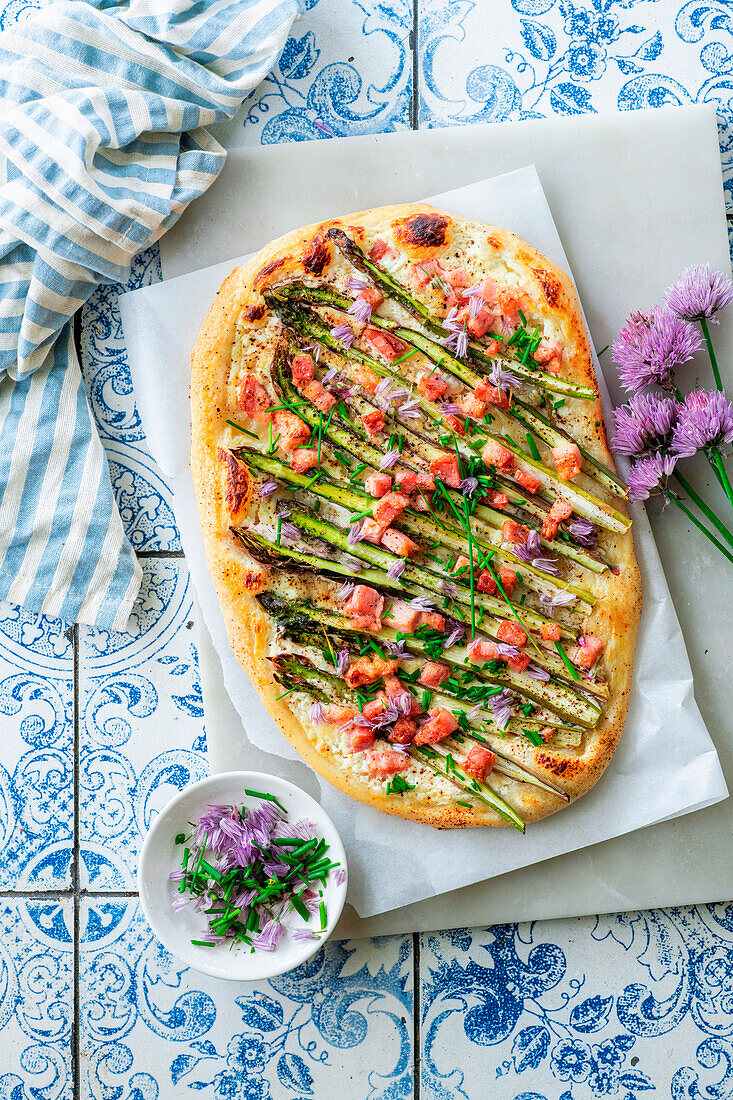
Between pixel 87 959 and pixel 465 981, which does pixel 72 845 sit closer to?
pixel 87 959

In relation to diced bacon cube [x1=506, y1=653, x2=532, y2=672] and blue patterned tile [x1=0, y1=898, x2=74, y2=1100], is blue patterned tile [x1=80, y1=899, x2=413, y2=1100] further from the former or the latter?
diced bacon cube [x1=506, y1=653, x2=532, y2=672]

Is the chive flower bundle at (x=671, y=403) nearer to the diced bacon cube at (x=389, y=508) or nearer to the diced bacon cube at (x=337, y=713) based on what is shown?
the diced bacon cube at (x=389, y=508)

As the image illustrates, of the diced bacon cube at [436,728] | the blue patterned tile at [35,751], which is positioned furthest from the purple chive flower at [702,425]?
the blue patterned tile at [35,751]

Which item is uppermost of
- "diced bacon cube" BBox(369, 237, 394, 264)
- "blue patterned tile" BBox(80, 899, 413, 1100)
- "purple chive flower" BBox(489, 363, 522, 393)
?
"diced bacon cube" BBox(369, 237, 394, 264)

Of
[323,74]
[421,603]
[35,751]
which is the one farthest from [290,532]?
[323,74]

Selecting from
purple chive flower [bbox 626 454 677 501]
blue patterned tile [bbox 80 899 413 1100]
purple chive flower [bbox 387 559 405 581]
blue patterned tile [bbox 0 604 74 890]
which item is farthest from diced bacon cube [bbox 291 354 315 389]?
blue patterned tile [bbox 80 899 413 1100]

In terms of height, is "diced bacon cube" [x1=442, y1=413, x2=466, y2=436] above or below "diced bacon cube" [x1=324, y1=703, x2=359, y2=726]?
above

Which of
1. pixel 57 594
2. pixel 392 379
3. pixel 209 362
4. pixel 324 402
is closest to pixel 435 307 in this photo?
pixel 392 379
